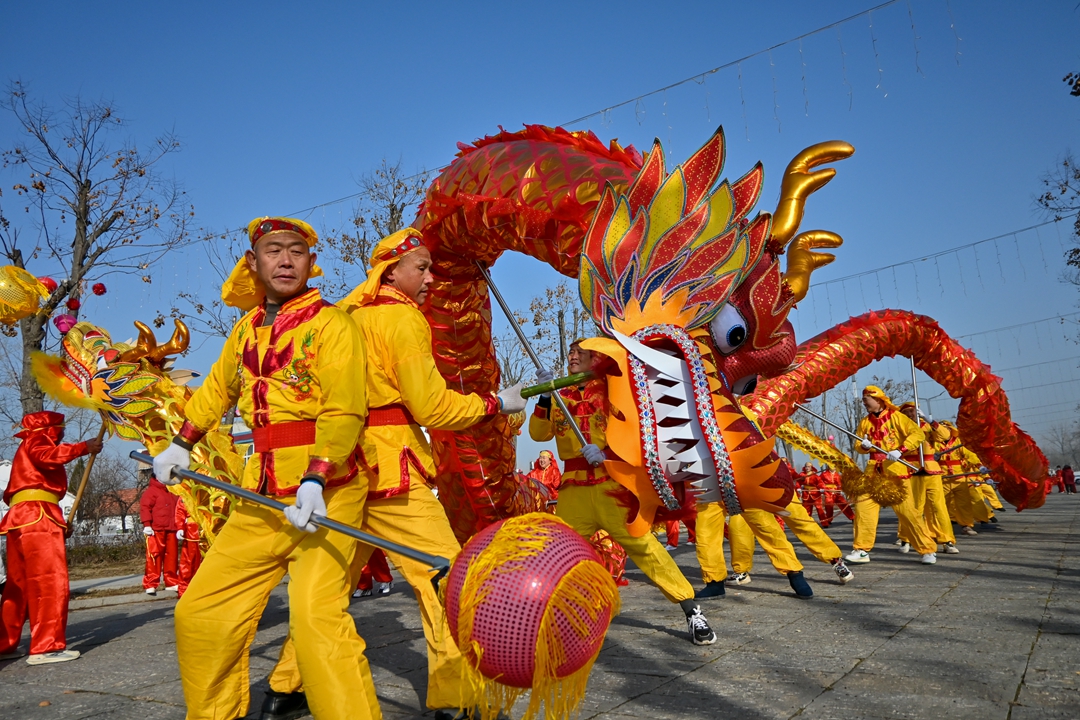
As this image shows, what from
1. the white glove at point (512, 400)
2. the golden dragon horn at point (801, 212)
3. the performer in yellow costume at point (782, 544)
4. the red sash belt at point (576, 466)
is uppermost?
the golden dragon horn at point (801, 212)

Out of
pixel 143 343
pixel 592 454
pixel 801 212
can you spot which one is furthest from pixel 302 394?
pixel 143 343

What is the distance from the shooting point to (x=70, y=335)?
17.4ft

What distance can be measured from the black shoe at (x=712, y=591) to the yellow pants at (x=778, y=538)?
0.47m

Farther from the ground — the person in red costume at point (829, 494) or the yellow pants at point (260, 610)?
the yellow pants at point (260, 610)

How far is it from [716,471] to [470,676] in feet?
Answer: 3.22

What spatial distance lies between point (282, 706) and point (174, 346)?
13.8 feet

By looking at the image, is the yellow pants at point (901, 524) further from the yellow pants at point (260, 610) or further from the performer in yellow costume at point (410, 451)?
the yellow pants at point (260, 610)

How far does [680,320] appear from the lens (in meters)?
2.72

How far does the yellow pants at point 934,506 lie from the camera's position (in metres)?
8.70

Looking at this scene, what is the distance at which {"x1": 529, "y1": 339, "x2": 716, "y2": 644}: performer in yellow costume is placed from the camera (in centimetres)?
442

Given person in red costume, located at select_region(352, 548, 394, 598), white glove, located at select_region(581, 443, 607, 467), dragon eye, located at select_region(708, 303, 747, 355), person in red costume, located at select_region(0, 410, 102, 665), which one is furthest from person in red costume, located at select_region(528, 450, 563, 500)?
dragon eye, located at select_region(708, 303, 747, 355)

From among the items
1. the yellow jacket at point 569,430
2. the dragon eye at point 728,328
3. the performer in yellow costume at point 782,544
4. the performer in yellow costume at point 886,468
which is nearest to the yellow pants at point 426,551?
the dragon eye at point 728,328

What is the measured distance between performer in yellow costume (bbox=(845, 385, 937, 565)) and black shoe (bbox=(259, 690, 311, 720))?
6.76 meters

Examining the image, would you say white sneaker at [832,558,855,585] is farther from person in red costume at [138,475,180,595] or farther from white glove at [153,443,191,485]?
person in red costume at [138,475,180,595]
